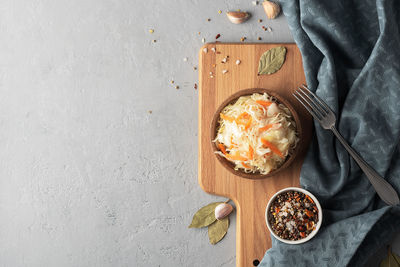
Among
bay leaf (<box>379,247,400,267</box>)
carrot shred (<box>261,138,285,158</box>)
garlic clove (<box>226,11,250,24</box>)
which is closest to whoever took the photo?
carrot shred (<box>261,138,285,158</box>)

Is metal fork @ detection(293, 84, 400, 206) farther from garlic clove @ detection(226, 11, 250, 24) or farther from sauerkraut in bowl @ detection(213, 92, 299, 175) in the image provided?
garlic clove @ detection(226, 11, 250, 24)

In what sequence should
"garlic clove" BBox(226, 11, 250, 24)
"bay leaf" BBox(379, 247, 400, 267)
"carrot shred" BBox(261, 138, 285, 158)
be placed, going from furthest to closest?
"garlic clove" BBox(226, 11, 250, 24), "bay leaf" BBox(379, 247, 400, 267), "carrot shred" BBox(261, 138, 285, 158)

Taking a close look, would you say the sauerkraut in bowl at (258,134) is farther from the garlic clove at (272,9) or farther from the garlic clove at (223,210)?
the garlic clove at (272,9)

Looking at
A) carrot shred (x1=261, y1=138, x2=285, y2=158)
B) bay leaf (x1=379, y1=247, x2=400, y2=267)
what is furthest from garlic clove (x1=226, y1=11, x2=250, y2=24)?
bay leaf (x1=379, y1=247, x2=400, y2=267)

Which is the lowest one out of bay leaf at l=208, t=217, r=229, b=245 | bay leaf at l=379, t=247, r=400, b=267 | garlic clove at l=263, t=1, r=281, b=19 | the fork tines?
bay leaf at l=379, t=247, r=400, b=267

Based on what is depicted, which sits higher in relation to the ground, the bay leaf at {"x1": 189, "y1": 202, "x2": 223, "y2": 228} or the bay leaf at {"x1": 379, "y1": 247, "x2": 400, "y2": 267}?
the bay leaf at {"x1": 189, "y1": 202, "x2": 223, "y2": 228}

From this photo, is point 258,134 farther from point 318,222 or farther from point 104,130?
point 104,130
